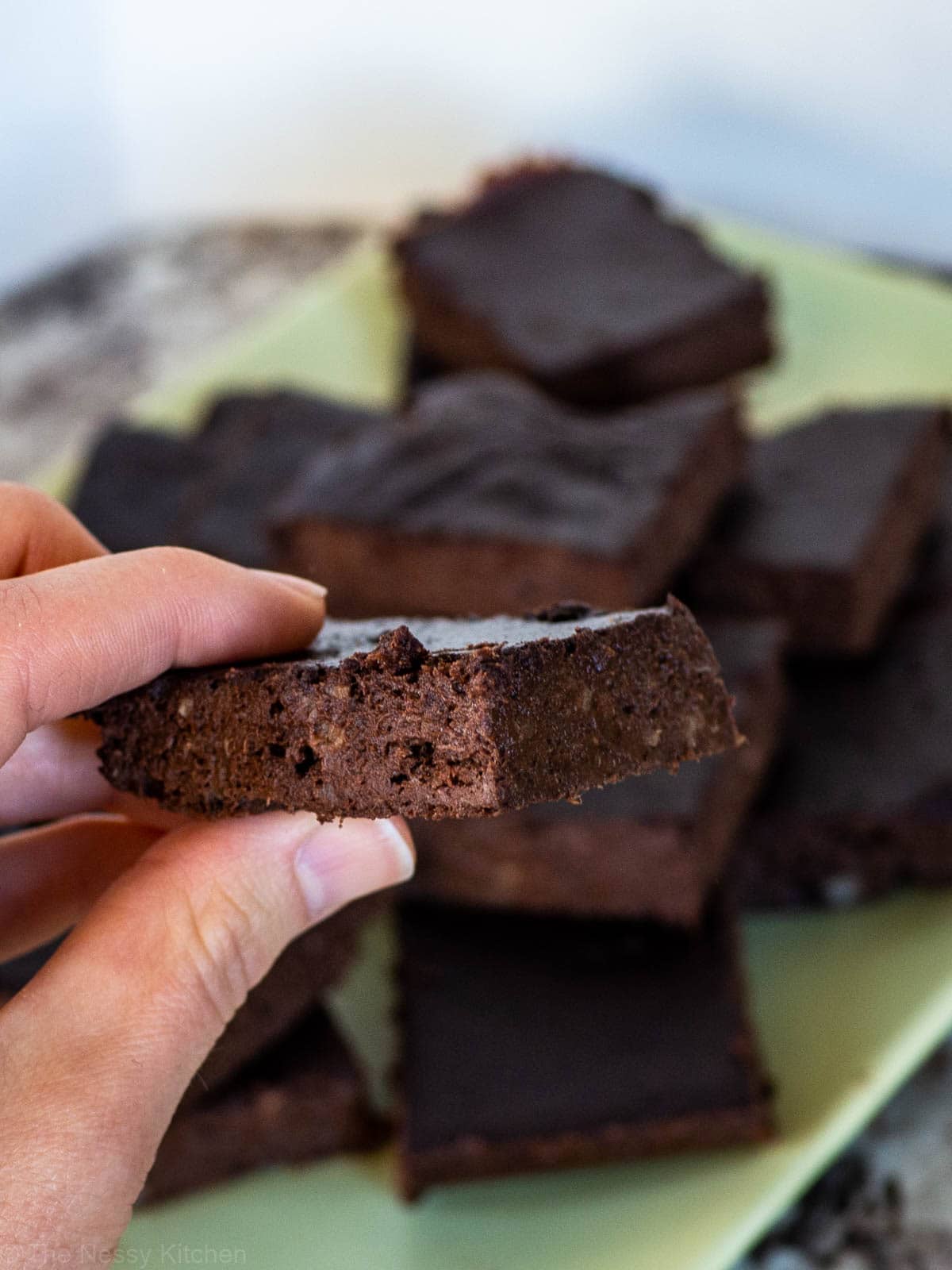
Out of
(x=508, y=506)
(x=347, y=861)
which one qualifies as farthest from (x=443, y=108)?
(x=347, y=861)

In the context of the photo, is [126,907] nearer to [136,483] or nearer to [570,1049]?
[570,1049]

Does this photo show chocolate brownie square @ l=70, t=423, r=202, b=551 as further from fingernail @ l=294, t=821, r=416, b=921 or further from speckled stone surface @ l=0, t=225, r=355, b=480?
fingernail @ l=294, t=821, r=416, b=921

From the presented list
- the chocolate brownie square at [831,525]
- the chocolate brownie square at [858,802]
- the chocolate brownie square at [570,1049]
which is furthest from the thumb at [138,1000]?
the chocolate brownie square at [831,525]

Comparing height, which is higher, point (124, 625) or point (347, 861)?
point (124, 625)

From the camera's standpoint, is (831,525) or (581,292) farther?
(581,292)

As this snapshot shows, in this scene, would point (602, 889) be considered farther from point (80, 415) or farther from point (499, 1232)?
point (80, 415)

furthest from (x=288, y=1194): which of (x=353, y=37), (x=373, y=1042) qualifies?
(x=353, y=37)

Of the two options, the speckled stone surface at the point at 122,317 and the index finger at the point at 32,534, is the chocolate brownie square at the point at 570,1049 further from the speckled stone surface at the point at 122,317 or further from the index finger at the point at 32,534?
the speckled stone surface at the point at 122,317

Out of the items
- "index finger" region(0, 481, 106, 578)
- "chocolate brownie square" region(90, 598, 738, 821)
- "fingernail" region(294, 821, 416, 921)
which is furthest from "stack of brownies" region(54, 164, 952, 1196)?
"index finger" region(0, 481, 106, 578)
